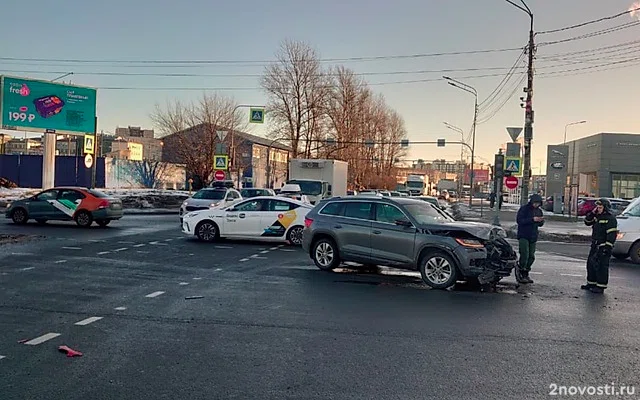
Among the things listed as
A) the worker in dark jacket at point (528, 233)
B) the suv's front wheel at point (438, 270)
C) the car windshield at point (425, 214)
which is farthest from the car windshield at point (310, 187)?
the suv's front wheel at point (438, 270)

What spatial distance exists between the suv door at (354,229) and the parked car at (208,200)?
11967 mm

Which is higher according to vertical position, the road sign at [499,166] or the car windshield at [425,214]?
the road sign at [499,166]

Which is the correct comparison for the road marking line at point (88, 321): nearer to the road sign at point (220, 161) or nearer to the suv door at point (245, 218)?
the suv door at point (245, 218)

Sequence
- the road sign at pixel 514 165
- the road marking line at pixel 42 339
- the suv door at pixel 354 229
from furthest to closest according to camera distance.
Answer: the road sign at pixel 514 165 → the suv door at pixel 354 229 → the road marking line at pixel 42 339

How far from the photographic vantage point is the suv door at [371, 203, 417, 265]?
11.9 meters

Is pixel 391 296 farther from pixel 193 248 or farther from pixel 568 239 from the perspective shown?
pixel 568 239

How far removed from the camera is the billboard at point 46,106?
1642 inches

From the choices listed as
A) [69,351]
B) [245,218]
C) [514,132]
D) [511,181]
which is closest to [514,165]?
[511,181]

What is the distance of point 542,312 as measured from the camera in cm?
933

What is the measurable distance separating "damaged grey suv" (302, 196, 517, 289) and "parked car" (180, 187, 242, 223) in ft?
38.3

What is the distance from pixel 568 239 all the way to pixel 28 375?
23282 millimetres

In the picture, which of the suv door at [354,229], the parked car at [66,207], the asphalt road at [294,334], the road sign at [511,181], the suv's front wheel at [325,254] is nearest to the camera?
the asphalt road at [294,334]

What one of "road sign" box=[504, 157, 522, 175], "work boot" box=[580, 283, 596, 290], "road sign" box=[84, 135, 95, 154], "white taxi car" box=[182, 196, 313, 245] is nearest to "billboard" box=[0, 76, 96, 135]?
"road sign" box=[84, 135, 95, 154]

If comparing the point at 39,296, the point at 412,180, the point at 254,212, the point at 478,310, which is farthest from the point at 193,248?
the point at 412,180
